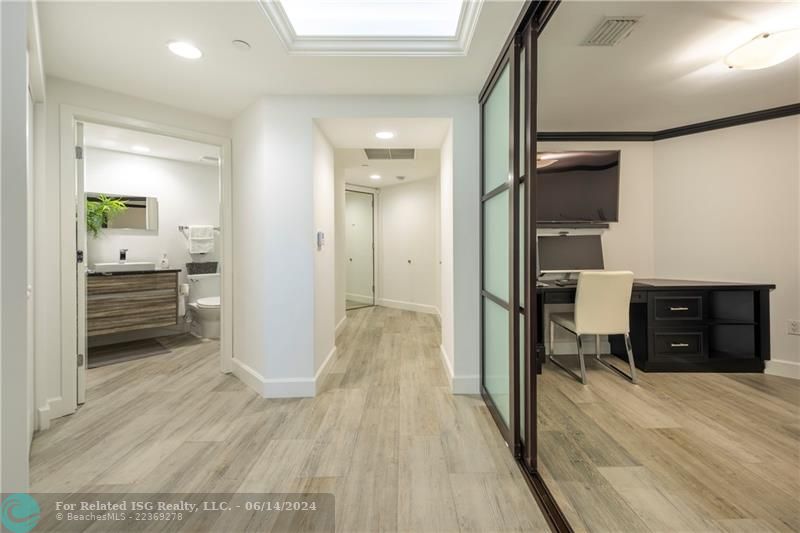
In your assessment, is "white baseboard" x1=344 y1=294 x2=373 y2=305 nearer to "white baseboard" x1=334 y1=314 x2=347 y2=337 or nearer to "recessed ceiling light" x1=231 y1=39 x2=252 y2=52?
"white baseboard" x1=334 y1=314 x2=347 y2=337

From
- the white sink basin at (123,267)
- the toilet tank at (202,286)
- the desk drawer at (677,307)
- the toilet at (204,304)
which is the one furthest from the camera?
the toilet tank at (202,286)

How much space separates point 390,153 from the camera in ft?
12.9

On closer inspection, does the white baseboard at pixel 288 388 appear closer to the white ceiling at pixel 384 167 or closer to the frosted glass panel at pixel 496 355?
the frosted glass panel at pixel 496 355

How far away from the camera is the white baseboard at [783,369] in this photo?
280cm

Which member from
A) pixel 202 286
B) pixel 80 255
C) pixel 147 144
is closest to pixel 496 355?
pixel 80 255

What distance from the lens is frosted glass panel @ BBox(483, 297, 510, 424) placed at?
1956 millimetres

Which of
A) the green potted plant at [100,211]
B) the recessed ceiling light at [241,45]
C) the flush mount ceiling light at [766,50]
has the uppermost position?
the recessed ceiling light at [241,45]

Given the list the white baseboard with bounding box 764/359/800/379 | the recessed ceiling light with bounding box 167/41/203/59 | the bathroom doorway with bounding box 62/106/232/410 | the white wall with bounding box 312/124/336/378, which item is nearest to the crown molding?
the white baseboard with bounding box 764/359/800/379

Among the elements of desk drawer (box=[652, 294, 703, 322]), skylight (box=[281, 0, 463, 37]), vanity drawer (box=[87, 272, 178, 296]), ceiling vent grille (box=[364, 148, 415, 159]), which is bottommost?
desk drawer (box=[652, 294, 703, 322])

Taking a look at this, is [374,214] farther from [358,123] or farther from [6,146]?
[6,146]

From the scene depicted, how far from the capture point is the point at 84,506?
1.44m

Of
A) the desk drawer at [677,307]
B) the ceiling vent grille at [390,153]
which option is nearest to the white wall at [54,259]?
the ceiling vent grille at [390,153]

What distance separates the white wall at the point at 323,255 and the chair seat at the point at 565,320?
2.15m

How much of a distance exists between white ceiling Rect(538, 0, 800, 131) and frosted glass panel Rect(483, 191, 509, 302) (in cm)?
100
